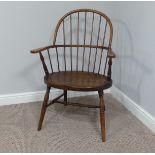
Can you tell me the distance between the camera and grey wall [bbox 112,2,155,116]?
2.06 metres

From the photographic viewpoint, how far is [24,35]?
2.39 m

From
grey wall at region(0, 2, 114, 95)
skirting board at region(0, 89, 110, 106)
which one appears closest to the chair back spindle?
grey wall at region(0, 2, 114, 95)

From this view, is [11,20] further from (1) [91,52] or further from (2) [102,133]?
(2) [102,133]

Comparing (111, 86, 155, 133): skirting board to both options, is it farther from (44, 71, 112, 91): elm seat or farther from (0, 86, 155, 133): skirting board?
(44, 71, 112, 91): elm seat

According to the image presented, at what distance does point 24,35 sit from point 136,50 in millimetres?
1007

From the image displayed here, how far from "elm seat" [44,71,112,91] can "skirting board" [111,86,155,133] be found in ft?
1.49

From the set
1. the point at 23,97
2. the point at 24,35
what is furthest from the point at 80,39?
the point at 23,97

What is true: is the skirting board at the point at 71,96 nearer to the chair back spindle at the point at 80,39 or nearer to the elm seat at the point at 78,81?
the chair back spindle at the point at 80,39

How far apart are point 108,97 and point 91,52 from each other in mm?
505

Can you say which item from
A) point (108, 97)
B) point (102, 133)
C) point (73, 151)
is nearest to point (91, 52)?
point (108, 97)

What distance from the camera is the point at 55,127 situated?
213cm

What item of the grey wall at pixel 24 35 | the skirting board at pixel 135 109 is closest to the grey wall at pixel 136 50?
the skirting board at pixel 135 109

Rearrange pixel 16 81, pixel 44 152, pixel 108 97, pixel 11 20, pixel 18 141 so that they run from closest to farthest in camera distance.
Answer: pixel 44 152 < pixel 18 141 < pixel 11 20 < pixel 16 81 < pixel 108 97

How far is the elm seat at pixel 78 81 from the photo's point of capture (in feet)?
6.17
